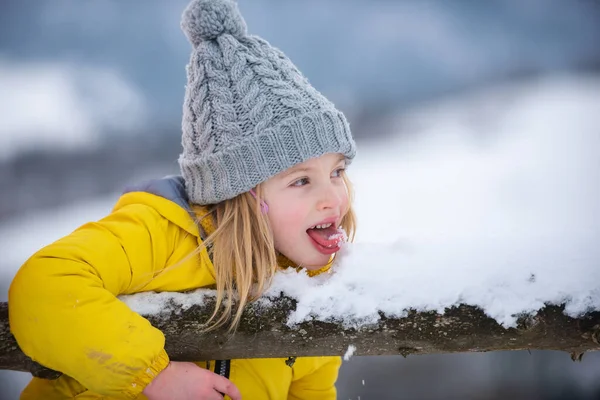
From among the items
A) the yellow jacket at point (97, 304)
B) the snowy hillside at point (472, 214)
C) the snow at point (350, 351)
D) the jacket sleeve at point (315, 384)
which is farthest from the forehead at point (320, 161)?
the jacket sleeve at point (315, 384)

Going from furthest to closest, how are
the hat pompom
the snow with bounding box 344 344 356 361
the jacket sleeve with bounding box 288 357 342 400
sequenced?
the jacket sleeve with bounding box 288 357 342 400 < the hat pompom < the snow with bounding box 344 344 356 361

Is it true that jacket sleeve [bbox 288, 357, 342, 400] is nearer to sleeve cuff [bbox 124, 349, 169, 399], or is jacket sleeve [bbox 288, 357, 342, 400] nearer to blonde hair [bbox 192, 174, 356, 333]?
blonde hair [bbox 192, 174, 356, 333]

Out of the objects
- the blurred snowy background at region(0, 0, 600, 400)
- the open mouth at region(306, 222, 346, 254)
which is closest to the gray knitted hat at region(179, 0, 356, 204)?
the open mouth at region(306, 222, 346, 254)

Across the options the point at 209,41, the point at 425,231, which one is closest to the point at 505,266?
the point at 209,41

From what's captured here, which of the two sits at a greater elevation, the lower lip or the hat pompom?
the hat pompom

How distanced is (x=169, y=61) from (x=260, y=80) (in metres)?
6.56

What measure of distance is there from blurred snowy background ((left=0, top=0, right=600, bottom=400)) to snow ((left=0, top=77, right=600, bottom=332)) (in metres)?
0.03

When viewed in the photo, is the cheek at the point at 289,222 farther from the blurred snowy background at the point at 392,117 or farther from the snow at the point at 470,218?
the blurred snowy background at the point at 392,117

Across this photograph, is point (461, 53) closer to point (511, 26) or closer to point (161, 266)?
point (511, 26)

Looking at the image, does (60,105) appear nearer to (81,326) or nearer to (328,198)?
(328,198)

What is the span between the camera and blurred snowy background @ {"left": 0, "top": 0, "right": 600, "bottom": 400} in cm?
541

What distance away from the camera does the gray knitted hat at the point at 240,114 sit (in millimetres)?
1809

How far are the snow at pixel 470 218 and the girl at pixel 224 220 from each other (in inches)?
6.0

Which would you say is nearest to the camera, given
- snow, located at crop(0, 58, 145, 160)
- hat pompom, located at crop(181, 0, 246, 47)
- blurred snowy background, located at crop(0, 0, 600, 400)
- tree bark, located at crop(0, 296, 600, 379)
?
tree bark, located at crop(0, 296, 600, 379)
